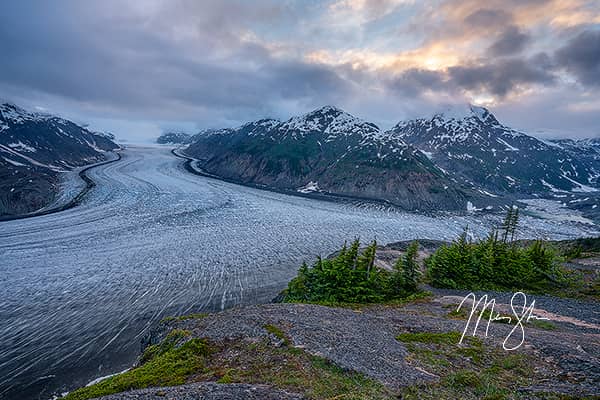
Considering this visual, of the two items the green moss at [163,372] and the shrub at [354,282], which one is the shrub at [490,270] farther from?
the green moss at [163,372]

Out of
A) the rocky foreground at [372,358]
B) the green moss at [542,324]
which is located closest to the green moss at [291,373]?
the rocky foreground at [372,358]

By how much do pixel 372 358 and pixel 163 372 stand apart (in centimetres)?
896

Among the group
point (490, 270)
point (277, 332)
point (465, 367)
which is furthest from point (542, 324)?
point (277, 332)

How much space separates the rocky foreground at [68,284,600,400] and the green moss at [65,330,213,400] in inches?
10.4

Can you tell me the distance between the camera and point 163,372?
12.8m

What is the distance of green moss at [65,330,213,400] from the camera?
11805mm

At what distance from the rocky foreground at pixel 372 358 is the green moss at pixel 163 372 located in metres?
0.27

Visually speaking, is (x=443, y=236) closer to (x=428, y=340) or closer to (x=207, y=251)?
(x=207, y=251)

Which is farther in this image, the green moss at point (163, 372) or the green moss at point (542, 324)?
the green moss at point (542, 324)

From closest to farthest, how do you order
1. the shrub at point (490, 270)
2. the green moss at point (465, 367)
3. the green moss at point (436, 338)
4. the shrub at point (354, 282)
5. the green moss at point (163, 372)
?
1. the green moss at point (465, 367)
2. the green moss at point (163, 372)
3. the green moss at point (436, 338)
4. the shrub at point (354, 282)
5. the shrub at point (490, 270)

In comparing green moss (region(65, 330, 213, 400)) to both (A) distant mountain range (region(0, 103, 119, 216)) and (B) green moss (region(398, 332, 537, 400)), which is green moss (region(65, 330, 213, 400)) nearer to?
(B) green moss (region(398, 332, 537, 400))

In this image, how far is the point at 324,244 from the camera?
61312mm

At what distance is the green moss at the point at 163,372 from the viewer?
1180 cm

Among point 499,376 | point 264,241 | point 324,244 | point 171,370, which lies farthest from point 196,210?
point 499,376
